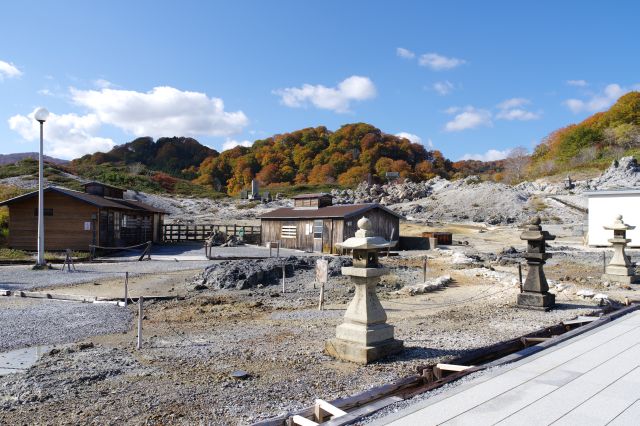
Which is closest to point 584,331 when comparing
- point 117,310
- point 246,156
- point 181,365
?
point 181,365

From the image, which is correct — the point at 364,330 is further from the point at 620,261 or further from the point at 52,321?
the point at 620,261

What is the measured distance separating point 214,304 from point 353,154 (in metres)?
82.2

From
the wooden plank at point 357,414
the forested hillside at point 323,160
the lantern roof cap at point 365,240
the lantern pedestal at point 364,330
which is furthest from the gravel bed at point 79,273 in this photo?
the forested hillside at point 323,160

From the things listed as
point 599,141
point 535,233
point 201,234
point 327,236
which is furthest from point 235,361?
point 599,141

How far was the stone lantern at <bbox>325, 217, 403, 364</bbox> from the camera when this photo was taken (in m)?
7.16

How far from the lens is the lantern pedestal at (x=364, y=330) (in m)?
7.12

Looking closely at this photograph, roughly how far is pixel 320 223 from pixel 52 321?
23055 millimetres

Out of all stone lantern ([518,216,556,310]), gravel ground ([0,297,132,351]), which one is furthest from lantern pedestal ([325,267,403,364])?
gravel ground ([0,297,132,351])

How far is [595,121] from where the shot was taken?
279ft

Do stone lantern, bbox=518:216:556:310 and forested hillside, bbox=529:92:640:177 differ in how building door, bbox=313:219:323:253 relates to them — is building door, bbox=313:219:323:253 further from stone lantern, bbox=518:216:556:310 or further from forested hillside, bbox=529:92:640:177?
forested hillside, bbox=529:92:640:177

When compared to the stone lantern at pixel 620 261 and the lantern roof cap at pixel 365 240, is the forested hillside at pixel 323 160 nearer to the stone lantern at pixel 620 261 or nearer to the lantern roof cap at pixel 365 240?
the stone lantern at pixel 620 261

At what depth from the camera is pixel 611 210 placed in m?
30.8

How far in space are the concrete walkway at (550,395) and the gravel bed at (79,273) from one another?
16.1 metres

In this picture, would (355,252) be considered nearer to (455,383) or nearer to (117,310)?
(455,383)
